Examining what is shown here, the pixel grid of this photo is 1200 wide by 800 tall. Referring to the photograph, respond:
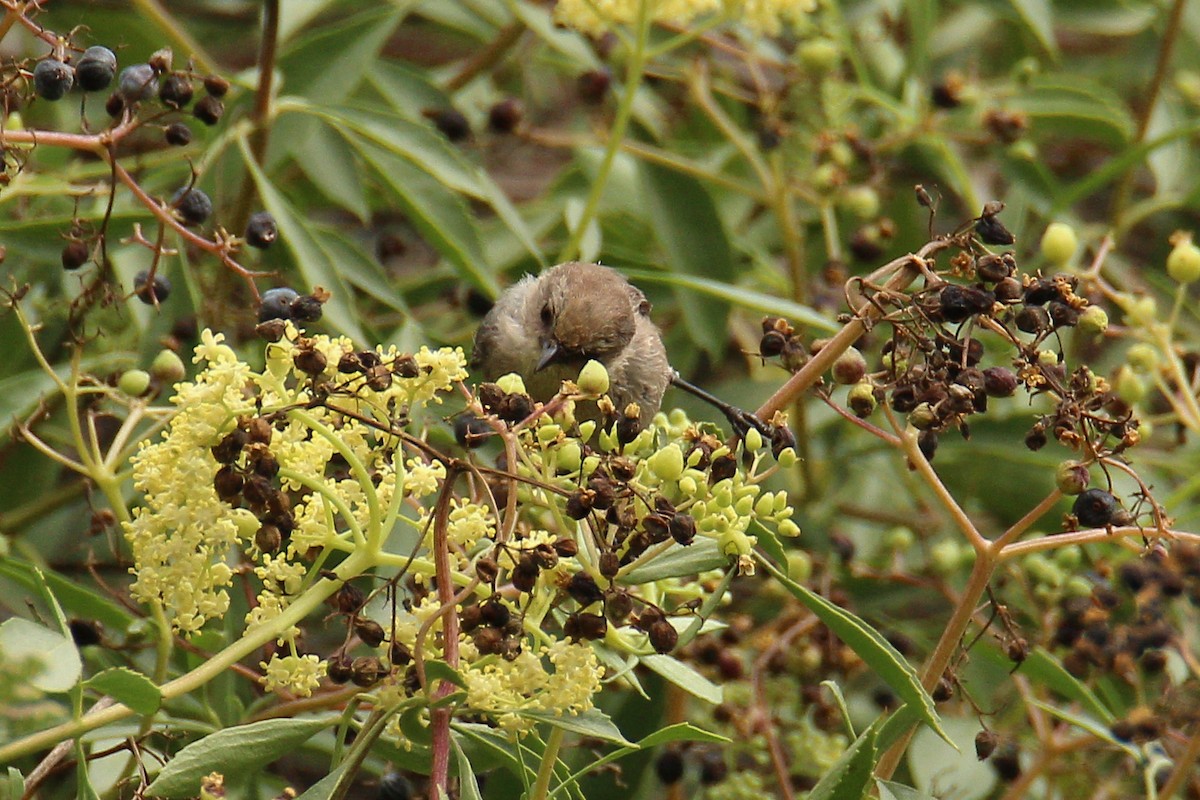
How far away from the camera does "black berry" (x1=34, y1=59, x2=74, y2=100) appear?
2.09 meters

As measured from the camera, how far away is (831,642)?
3.19m

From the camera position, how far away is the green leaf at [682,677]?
6.60ft

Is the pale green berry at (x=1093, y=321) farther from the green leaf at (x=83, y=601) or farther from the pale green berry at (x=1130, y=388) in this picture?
the green leaf at (x=83, y=601)

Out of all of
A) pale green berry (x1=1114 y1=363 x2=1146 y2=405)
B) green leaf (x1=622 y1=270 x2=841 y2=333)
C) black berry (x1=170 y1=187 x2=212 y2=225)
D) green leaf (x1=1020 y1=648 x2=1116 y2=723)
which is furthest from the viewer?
green leaf (x1=622 y1=270 x2=841 y2=333)

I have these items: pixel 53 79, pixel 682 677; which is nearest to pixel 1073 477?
pixel 682 677

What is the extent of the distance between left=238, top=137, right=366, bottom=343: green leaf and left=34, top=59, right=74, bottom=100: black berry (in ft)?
2.67

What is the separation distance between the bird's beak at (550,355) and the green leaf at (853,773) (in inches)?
85.9

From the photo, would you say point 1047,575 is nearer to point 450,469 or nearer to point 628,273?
point 628,273

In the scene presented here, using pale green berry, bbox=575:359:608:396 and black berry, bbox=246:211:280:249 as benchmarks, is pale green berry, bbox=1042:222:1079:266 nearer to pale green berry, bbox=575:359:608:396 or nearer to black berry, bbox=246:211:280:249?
pale green berry, bbox=575:359:608:396

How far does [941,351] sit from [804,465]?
1930mm

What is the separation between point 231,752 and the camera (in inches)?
71.0

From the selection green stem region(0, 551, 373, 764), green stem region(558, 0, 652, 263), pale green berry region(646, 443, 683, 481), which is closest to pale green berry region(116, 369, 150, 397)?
green stem region(0, 551, 373, 764)

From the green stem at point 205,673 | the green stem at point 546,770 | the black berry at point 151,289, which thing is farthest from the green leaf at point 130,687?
the black berry at point 151,289

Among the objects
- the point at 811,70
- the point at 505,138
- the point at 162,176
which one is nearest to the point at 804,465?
the point at 811,70
